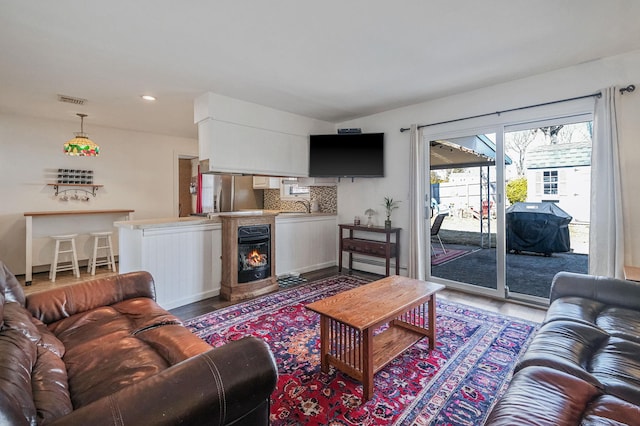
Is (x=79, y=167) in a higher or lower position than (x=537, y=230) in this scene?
higher

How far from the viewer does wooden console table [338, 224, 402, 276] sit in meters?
4.09

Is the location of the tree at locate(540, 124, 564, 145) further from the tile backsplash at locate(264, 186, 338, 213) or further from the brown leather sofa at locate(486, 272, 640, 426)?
the tile backsplash at locate(264, 186, 338, 213)

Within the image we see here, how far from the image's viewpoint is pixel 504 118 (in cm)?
333

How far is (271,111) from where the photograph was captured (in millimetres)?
4156

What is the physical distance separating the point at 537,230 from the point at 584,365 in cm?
403

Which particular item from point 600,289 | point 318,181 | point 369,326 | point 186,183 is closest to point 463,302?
point 600,289

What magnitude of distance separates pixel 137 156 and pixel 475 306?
588 centimetres

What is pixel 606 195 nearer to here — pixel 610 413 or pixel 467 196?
pixel 467 196

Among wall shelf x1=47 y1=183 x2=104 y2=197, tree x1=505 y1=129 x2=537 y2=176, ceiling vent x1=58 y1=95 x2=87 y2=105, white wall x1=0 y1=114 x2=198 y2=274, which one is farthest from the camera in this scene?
wall shelf x1=47 y1=183 x2=104 y2=197

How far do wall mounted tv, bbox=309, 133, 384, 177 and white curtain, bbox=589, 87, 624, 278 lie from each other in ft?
7.59

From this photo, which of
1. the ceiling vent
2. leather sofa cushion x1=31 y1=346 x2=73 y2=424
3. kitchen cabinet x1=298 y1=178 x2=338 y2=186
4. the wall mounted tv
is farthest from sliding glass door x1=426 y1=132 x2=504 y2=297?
the ceiling vent

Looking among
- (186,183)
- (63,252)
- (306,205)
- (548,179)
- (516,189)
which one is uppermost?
(186,183)

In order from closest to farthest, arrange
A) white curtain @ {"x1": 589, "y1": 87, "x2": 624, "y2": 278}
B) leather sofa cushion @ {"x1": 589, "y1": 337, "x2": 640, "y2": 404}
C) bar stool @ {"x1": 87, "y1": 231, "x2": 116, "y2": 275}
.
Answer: leather sofa cushion @ {"x1": 589, "y1": 337, "x2": 640, "y2": 404}
white curtain @ {"x1": 589, "y1": 87, "x2": 624, "y2": 278}
bar stool @ {"x1": 87, "y1": 231, "x2": 116, "y2": 275}

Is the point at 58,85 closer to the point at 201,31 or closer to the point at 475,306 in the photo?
the point at 201,31
